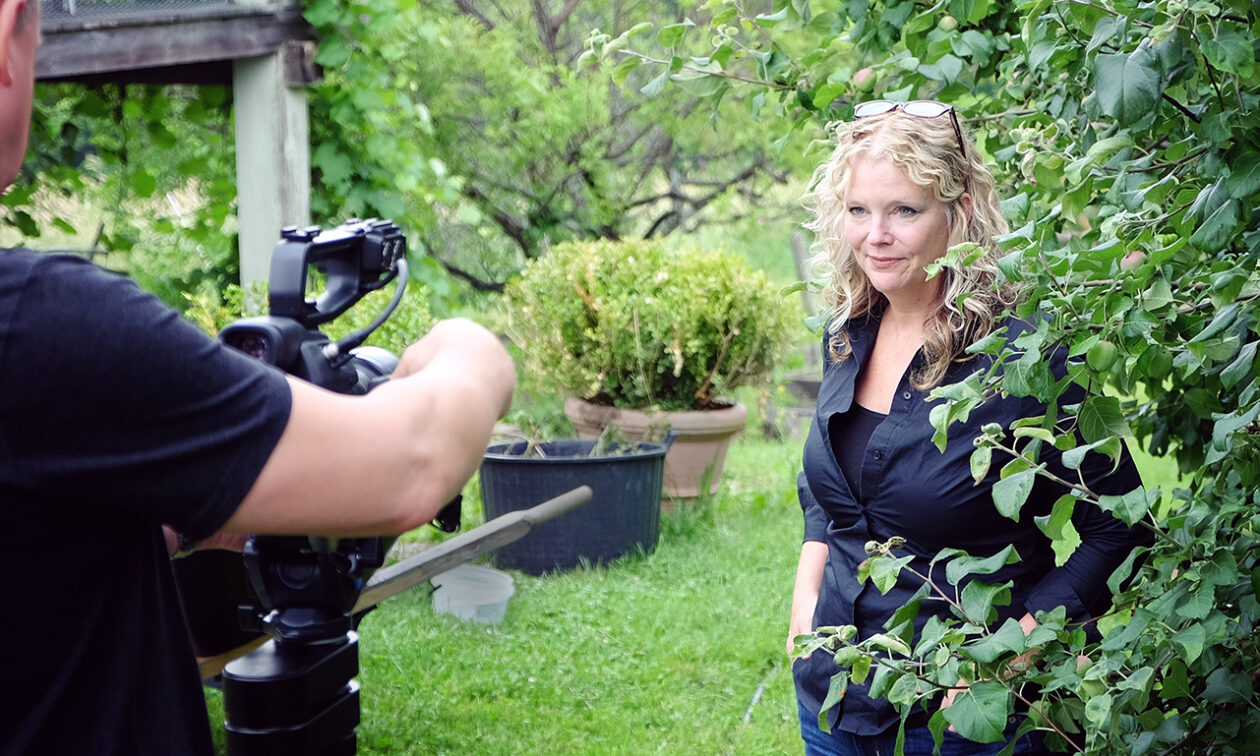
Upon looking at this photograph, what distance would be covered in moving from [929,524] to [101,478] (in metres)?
1.38

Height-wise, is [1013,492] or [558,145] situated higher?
[1013,492]

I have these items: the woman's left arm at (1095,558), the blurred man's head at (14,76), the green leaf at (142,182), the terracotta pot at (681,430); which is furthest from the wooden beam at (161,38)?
the woman's left arm at (1095,558)

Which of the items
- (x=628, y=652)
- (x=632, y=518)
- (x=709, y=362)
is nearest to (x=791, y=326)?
(x=709, y=362)

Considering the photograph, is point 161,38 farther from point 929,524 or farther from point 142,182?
point 929,524

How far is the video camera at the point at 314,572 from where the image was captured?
1.35 m

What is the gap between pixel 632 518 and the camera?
5.20 metres

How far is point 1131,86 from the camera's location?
1.34m

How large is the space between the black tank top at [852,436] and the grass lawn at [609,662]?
1.74 m

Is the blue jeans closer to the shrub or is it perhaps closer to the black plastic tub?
the black plastic tub

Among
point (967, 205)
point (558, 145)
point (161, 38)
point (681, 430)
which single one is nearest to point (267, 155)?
point (161, 38)

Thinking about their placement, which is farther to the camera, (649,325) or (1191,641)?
(649,325)

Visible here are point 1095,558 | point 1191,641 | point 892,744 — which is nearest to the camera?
point 1191,641

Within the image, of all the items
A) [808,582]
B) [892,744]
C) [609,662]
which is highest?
[808,582]

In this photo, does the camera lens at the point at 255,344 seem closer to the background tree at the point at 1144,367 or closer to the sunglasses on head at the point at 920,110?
the background tree at the point at 1144,367
